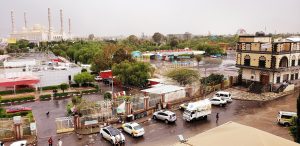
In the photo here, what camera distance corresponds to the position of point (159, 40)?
159125mm

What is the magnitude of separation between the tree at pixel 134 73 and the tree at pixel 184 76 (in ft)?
11.8

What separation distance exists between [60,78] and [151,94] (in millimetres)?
19265

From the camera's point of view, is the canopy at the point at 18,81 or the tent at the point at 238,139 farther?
the canopy at the point at 18,81

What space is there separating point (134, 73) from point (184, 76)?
6.85 m

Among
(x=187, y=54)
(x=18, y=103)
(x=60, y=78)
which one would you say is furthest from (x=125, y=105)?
(x=187, y=54)

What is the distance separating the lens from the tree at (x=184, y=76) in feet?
111

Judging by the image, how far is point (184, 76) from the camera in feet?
111

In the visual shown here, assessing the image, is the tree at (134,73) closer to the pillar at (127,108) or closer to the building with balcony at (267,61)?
the pillar at (127,108)

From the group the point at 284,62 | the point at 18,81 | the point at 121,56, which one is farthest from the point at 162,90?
the point at 18,81

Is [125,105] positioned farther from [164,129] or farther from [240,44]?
[240,44]

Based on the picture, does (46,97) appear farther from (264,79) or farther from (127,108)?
(264,79)

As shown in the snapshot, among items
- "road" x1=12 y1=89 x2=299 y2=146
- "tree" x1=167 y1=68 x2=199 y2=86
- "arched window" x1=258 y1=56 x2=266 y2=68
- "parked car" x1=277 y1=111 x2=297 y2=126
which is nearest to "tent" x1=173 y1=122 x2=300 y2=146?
"road" x1=12 y1=89 x2=299 y2=146

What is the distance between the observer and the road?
19.4 m

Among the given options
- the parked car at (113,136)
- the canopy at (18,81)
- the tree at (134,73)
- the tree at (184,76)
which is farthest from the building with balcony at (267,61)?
the canopy at (18,81)
